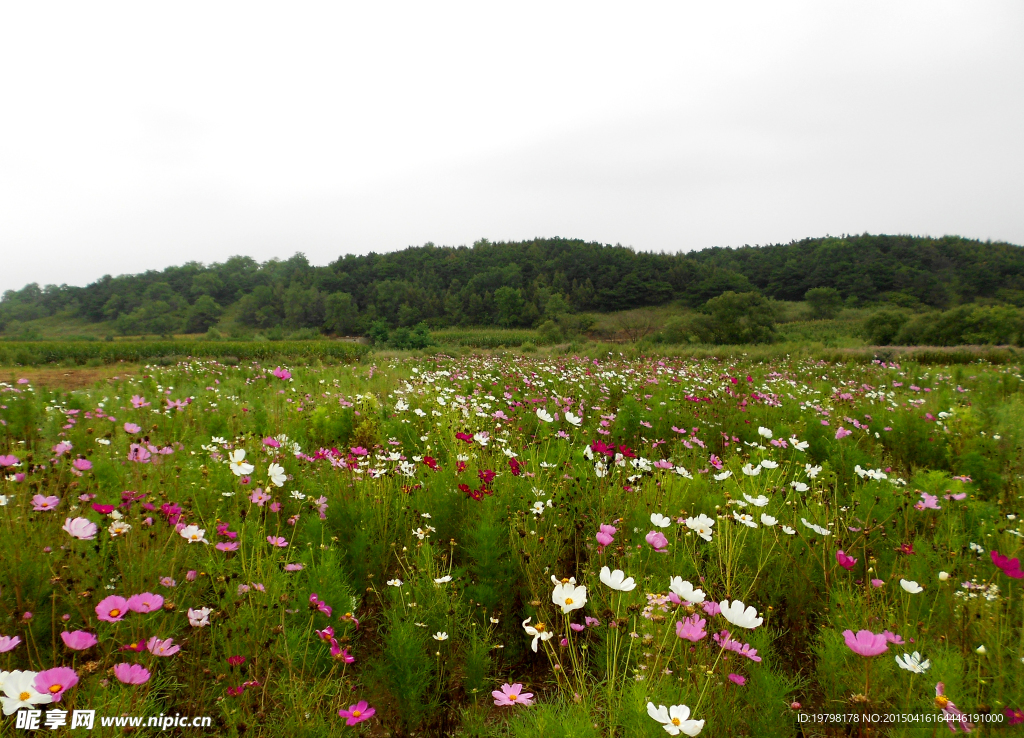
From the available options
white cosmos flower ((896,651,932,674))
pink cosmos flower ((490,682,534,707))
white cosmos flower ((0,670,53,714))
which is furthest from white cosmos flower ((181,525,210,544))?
white cosmos flower ((896,651,932,674))

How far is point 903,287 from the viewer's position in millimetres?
50969

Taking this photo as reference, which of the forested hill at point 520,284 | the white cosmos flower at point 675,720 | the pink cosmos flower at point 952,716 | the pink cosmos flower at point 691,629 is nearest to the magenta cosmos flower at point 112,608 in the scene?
the white cosmos flower at point 675,720

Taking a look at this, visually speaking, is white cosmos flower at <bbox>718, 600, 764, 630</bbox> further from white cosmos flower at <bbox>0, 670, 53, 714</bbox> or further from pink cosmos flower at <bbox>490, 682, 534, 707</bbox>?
white cosmos flower at <bbox>0, 670, 53, 714</bbox>

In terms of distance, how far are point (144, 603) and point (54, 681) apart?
0.98 feet

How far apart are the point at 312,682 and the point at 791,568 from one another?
1962mm

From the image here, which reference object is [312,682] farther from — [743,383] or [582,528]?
[743,383]

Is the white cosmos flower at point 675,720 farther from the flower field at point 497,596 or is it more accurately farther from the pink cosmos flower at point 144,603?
the pink cosmos flower at point 144,603

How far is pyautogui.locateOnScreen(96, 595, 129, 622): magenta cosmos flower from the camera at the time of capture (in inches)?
42.5

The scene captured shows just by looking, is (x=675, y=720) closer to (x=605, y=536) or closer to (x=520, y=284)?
(x=605, y=536)

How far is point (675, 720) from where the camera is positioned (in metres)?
0.96

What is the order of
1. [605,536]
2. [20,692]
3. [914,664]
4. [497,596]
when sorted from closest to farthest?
1. [20,692]
2. [914,664]
3. [605,536]
4. [497,596]

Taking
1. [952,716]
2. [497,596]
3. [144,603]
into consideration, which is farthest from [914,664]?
[144,603]

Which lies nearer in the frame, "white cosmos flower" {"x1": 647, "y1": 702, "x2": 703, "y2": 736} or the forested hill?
"white cosmos flower" {"x1": 647, "y1": 702, "x2": 703, "y2": 736}

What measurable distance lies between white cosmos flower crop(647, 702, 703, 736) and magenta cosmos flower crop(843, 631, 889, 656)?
16.1 inches
